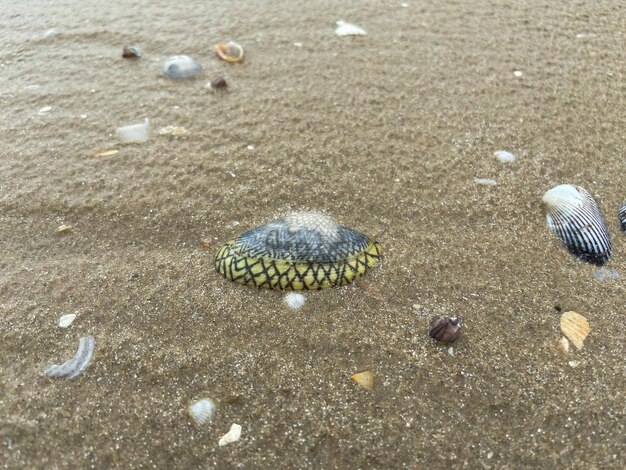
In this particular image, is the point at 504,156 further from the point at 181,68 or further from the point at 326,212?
the point at 181,68

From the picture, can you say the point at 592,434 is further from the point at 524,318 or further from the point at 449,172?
the point at 449,172

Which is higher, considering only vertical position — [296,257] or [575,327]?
[296,257]

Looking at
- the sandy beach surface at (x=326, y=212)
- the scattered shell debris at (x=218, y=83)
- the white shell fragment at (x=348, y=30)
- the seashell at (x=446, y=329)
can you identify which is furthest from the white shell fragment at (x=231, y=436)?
the white shell fragment at (x=348, y=30)

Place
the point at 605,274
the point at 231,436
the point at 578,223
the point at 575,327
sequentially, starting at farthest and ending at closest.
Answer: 1. the point at 578,223
2. the point at 605,274
3. the point at 575,327
4. the point at 231,436

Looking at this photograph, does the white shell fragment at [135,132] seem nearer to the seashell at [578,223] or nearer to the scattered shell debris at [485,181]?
the scattered shell debris at [485,181]

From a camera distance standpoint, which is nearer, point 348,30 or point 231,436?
point 231,436

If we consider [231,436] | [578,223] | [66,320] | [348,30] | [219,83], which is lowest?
[231,436]

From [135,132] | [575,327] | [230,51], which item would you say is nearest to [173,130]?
[135,132]

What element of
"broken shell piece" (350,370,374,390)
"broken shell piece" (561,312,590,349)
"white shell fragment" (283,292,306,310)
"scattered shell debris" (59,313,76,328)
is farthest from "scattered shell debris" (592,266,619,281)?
"scattered shell debris" (59,313,76,328)
